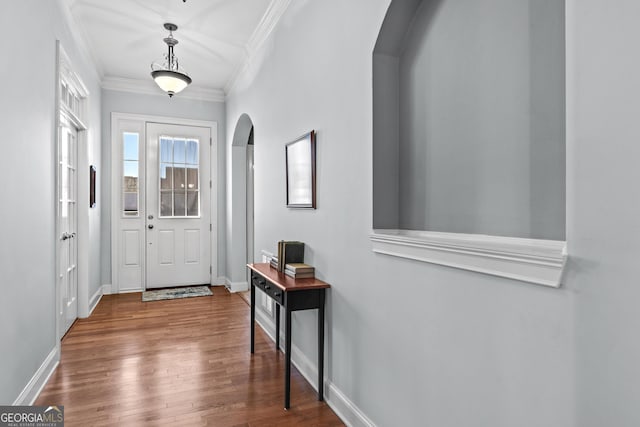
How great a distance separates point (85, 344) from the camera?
3395 mm

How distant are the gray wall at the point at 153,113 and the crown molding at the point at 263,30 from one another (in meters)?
1.13

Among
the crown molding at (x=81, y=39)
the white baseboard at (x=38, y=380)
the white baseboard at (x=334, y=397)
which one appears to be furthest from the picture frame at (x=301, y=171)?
the crown molding at (x=81, y=39)

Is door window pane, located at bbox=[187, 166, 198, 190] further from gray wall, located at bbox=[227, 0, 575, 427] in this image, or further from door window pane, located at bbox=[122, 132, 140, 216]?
gray wall, located at bbox=[227, 0, 575, 427]

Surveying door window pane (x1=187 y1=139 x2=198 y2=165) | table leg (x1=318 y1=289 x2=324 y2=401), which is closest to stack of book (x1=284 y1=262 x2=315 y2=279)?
table leg (x1=318 y1=289 x2=324 y2=401)

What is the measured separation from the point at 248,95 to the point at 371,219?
123 inches

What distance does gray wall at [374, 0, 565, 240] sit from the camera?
4.05 feet

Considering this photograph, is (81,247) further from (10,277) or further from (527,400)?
(527,400)

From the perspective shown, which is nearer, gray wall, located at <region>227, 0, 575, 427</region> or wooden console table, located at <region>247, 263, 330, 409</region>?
gray wall, located at <region>227, 0, 575, 427</region>

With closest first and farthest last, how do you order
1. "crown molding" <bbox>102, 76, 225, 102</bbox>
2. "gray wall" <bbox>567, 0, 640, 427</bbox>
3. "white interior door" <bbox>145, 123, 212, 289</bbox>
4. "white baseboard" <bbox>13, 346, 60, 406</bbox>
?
"gray wall" <bbox>567, 0, 640, 427</bbox> → "white baseboard" <bbox>13, 346, 60, 406</bbox> → "crown molding" <bbox>102, 76, 225, 102</bbox> → "white interior door" <bbox>145, 123, 212, 289</bbox>

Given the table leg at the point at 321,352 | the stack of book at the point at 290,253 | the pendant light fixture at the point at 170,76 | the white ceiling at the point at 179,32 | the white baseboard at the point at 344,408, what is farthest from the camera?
the pendant light fixture at the point at 170,76

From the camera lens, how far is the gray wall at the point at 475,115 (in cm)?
124

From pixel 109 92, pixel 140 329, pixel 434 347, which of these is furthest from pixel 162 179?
pixel 434 347

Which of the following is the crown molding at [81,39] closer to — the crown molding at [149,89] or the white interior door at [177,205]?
the crown molding at [149,89]

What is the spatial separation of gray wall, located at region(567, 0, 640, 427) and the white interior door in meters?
5.42
